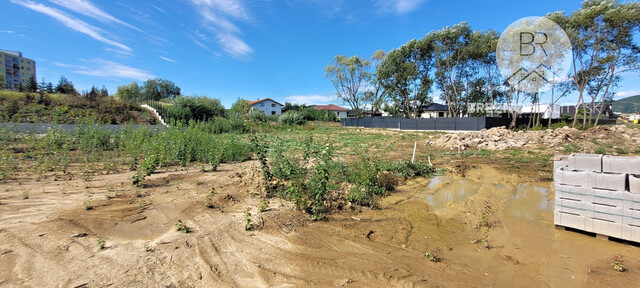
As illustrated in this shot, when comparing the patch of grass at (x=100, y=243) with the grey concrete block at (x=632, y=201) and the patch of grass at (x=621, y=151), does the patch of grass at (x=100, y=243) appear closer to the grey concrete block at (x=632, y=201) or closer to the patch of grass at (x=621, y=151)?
the grey concrete block at (x=632, y=201)

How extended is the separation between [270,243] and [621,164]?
5.13 metres

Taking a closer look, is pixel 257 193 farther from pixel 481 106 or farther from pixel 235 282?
pixel 481 106

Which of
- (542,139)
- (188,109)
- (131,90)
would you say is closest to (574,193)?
(542,139)

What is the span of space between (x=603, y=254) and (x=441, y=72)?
31.9m

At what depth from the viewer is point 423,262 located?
294 cm

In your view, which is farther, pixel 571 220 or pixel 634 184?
pixel 571 220

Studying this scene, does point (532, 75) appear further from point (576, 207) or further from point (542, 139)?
point (576, 207)

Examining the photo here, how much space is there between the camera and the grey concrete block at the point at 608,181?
11.0 ft

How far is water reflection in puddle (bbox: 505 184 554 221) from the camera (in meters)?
4.66

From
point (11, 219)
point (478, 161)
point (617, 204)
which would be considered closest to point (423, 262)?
point (617, 204)

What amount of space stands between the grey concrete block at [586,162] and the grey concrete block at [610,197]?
0.80 meters

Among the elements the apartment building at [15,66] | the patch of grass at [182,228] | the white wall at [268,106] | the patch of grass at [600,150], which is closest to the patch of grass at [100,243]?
the patch of grass at [182,228]

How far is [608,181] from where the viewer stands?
3.46 m

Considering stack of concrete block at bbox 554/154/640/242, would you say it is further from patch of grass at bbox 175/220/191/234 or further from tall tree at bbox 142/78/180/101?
tall tree at bbox 142/78/180/101
